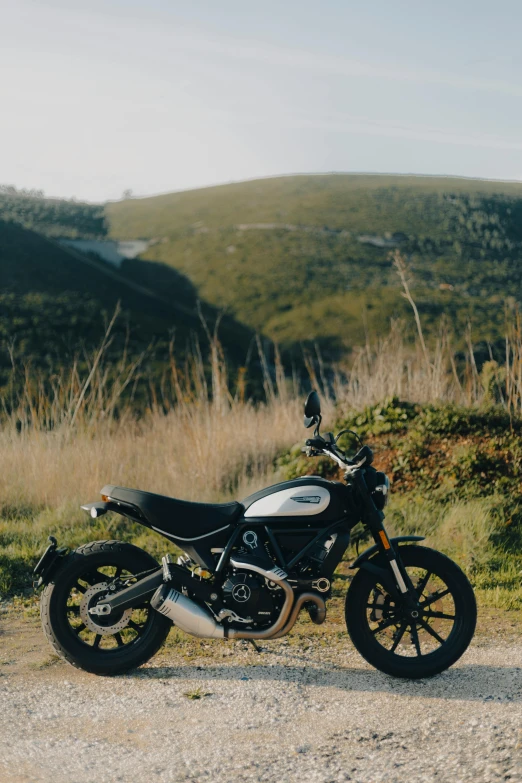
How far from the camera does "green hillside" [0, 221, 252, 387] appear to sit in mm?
32656

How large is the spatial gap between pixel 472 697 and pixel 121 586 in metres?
1.99

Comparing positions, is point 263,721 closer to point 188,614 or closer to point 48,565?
point 188,614

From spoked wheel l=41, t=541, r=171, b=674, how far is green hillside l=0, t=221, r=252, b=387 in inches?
848

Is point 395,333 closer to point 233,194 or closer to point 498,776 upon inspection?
point 498,776

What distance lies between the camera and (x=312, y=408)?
14.9ft

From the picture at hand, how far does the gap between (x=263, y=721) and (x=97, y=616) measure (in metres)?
1.13

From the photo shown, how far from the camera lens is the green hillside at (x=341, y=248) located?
155 ft

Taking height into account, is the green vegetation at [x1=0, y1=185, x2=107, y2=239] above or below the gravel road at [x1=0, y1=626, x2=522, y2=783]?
above

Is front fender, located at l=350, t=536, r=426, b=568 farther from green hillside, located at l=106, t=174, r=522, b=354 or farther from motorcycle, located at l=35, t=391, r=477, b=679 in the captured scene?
green hillside, located at l=106, t=174, r=522, b=354

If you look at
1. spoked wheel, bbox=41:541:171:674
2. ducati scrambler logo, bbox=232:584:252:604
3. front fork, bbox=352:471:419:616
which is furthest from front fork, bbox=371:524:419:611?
spoked wheel, bbox=41:541:171:674

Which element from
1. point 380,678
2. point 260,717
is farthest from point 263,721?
point 380,678

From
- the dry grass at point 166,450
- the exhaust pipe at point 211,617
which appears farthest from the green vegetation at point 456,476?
the exhaust pipe at point 211,617

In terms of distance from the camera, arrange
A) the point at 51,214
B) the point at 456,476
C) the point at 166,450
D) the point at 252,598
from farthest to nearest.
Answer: the point at 51,214 < the point at 166,450 < the point at 456,476 < the point at 252,598

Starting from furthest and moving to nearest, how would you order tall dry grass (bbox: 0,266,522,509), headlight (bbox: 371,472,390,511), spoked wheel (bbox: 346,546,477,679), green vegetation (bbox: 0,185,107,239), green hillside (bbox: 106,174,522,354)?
green vegetation (bbox: 0,185,107,239) → green hillside (bbox: 106,174,522,354) → tall dry grass (bbox: 0,266,522,509) → spoked wheel (bbox: 346,546,477,679) → headlight (bbox: 371,472,390,511)
